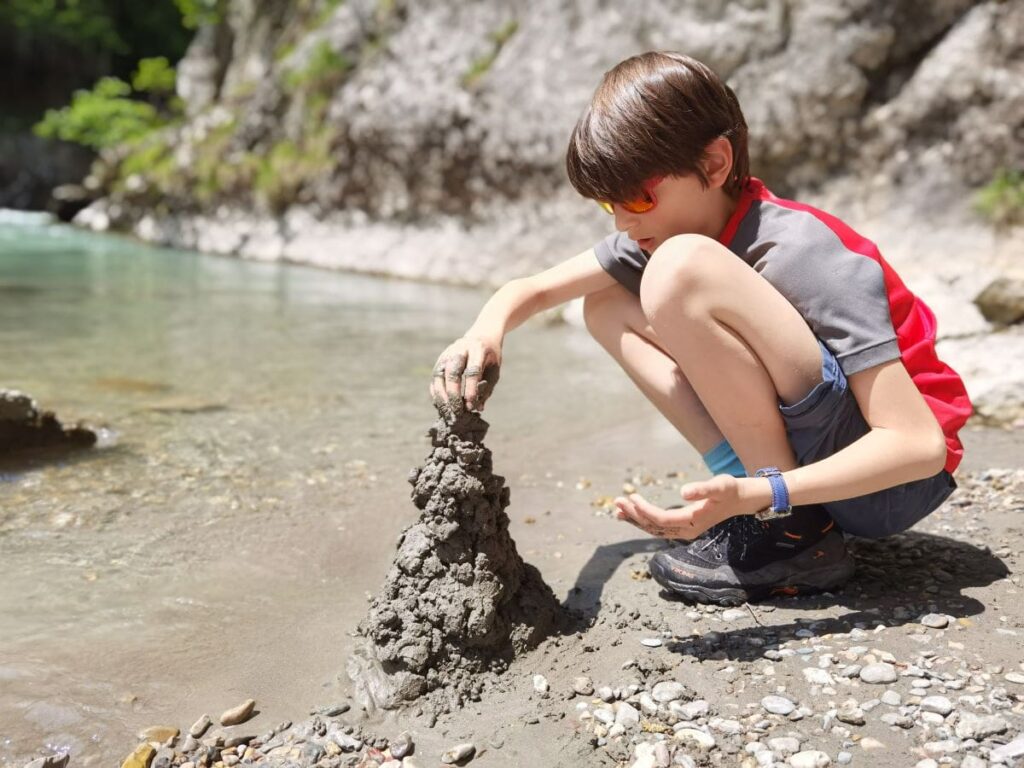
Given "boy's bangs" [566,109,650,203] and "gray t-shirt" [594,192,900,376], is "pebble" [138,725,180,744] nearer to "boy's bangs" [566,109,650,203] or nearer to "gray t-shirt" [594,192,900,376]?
"boy's bangs" [566,109,650,203]

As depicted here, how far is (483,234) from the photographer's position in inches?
A: 431

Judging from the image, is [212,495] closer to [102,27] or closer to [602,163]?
[602,163]

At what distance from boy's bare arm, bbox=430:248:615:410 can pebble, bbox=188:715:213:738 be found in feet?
2.61

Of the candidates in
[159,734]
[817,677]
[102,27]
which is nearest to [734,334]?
[817,677]

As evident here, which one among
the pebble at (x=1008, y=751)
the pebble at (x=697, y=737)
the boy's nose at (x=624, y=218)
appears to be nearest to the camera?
the pebble at (x=1008, y=751)

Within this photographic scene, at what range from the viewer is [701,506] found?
1.67 m

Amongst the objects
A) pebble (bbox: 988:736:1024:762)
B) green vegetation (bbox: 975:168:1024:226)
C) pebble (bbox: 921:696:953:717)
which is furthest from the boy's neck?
green vegetation (bbox: 975:168:1024:226)

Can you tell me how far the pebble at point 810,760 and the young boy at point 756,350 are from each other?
0.42 metres

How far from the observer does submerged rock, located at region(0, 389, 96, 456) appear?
340 centimetres

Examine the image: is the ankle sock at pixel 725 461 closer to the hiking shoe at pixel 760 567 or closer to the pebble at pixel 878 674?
the hiking shoe at pixel 760 567

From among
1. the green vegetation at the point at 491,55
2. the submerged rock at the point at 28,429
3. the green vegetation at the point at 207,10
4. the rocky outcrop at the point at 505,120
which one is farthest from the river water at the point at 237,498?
the green vegetation at the point at 207,10

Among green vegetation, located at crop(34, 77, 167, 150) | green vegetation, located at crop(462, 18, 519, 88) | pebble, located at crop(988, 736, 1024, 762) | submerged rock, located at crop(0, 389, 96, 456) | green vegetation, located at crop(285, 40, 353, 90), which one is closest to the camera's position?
pebble, located at crop(988, 736, 1024, 762)

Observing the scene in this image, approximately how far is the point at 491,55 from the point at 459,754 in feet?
36.7

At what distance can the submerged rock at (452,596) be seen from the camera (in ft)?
5.94
